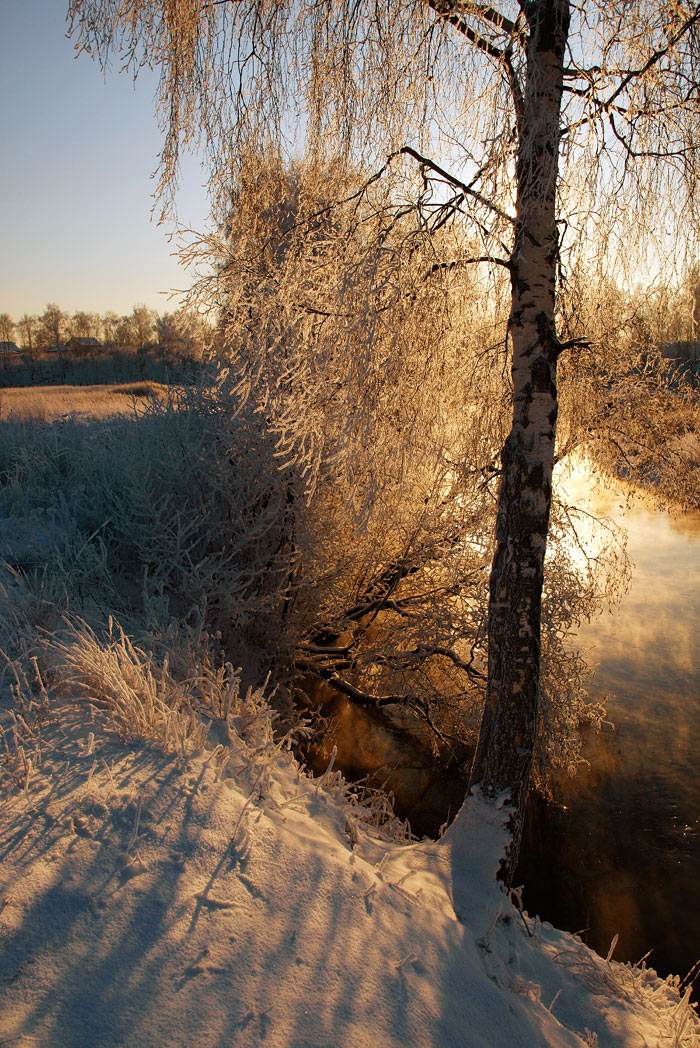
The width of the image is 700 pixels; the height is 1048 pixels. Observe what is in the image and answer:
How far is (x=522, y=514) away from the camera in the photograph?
145 inches

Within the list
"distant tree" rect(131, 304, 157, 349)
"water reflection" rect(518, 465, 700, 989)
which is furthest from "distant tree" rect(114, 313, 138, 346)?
"water reflection" rect(518, 465, 700, 989)

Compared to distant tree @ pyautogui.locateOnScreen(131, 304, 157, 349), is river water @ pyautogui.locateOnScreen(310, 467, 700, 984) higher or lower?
lower

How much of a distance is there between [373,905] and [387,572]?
5170mm

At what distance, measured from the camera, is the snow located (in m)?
1.89

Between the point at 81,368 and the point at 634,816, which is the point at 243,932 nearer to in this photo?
the point at 634,816

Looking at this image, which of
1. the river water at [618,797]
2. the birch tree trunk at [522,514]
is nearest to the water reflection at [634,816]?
the river water at [618,797]

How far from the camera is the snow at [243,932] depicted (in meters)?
1.89

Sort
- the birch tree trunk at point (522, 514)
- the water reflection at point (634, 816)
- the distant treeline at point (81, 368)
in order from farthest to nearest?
the distant treeline at point (81, 368) < the water reflection at point (634, 816) < the birch tree trunk at point (522, 514)

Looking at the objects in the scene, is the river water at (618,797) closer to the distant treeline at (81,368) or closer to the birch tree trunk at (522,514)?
the birch tree trunk at (522,514)

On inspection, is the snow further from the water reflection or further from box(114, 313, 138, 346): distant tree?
box(114, 313, 138, 346): distant tree

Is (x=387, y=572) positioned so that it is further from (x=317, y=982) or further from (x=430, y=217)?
(x=317, y=982)

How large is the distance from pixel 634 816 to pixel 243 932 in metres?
5.97

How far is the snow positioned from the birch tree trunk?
693mm

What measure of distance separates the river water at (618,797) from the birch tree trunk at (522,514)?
1719mm
